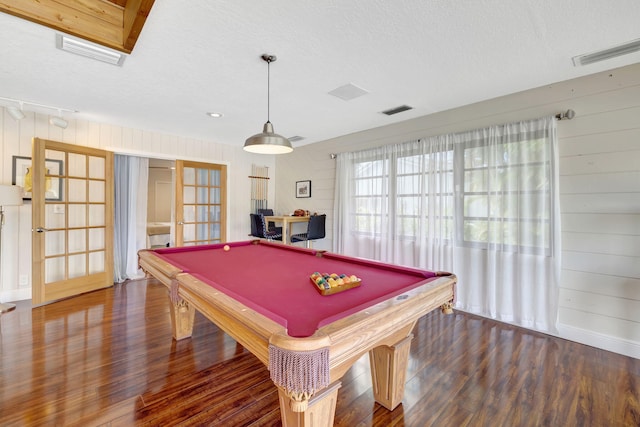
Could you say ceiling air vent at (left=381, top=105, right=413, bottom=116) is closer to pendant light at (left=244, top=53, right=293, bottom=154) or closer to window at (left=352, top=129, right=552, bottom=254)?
window at (left=352, top=129, right=552, bottom=254)

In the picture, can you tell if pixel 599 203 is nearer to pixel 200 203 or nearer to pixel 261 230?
pixel 261 230

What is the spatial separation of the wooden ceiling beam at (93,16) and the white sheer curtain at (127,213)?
117 inches

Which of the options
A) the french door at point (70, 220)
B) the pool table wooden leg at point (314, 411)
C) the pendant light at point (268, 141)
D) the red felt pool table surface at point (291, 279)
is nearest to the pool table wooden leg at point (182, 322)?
the red felt pool table surface at point (291, 279)

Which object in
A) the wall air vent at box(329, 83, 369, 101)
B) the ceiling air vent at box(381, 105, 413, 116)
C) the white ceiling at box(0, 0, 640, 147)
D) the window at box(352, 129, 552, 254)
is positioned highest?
the ceiling air vent at box(381, 105, 413, 116)

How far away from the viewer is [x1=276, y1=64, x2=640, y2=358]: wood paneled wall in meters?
2.30

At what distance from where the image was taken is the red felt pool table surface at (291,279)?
125 cm

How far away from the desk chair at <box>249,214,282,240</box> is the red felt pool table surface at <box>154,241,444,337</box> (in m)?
1.73

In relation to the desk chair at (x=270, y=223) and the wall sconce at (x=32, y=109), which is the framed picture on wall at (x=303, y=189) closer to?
the desk chair at (x=270, y=223)

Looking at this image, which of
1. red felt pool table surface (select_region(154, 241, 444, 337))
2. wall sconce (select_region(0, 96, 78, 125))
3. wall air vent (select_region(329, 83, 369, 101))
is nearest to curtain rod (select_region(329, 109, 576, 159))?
wall air vent (select_region(329, 83, 369, 101))

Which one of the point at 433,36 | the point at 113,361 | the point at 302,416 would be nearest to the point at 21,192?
the point at 113,361

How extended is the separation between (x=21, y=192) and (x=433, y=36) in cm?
470

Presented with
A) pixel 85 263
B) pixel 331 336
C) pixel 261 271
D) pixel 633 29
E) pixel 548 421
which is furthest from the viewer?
pixel 85 263

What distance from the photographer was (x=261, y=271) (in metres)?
2.04

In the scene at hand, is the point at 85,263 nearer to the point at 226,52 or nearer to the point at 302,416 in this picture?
the point at 226,52
